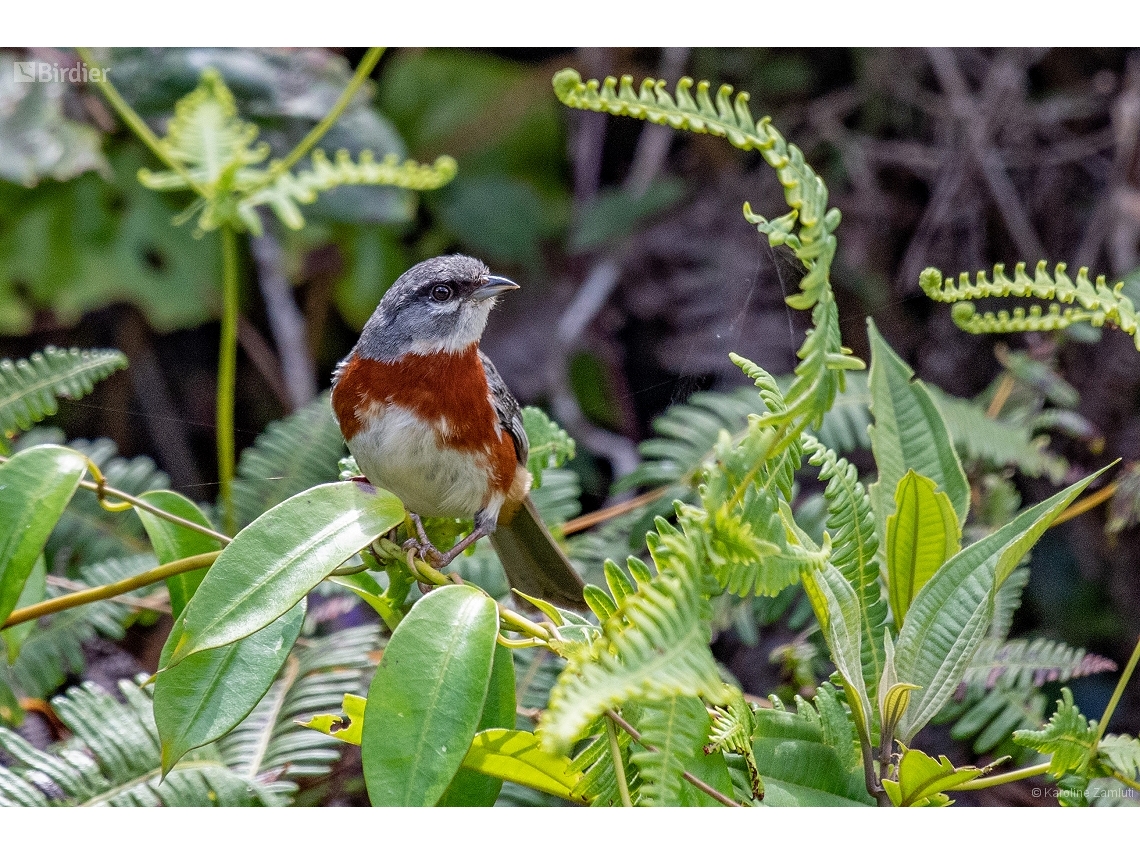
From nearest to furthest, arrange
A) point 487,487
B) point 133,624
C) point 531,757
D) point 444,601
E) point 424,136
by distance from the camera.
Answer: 1. point 444,601
2. point 531,757
3. point 487,487
4. point 133,624
5. point 424,136

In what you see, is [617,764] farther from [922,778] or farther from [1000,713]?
[1000,713]

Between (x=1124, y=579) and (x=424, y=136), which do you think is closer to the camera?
(x=1124, y=579)

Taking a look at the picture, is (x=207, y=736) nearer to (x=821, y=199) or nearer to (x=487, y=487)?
(x=487, y=487)

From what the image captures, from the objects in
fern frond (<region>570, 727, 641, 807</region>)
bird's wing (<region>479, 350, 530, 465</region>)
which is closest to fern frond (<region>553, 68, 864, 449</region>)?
fern frond (<region>570, 727, 641, 807</region>)

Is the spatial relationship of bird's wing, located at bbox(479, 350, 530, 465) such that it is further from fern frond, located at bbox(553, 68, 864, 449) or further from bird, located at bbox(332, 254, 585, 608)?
fern frond, located at bbox(553, 68, 864, 449)

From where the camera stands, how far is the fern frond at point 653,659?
787mm

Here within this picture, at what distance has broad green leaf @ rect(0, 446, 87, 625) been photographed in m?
1.19

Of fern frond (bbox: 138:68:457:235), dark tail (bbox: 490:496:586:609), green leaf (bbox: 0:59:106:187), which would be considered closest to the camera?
dark tail (bbox: 490:496:586:609)

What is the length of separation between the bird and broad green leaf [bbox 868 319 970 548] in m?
0.56

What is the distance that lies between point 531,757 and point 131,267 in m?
2.87

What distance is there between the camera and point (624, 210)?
387cm

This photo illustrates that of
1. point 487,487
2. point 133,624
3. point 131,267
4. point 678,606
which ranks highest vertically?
point 131,267

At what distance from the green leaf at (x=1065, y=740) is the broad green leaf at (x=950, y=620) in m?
0.10

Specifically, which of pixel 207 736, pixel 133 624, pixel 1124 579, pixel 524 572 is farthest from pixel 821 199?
pixel 1124 579
